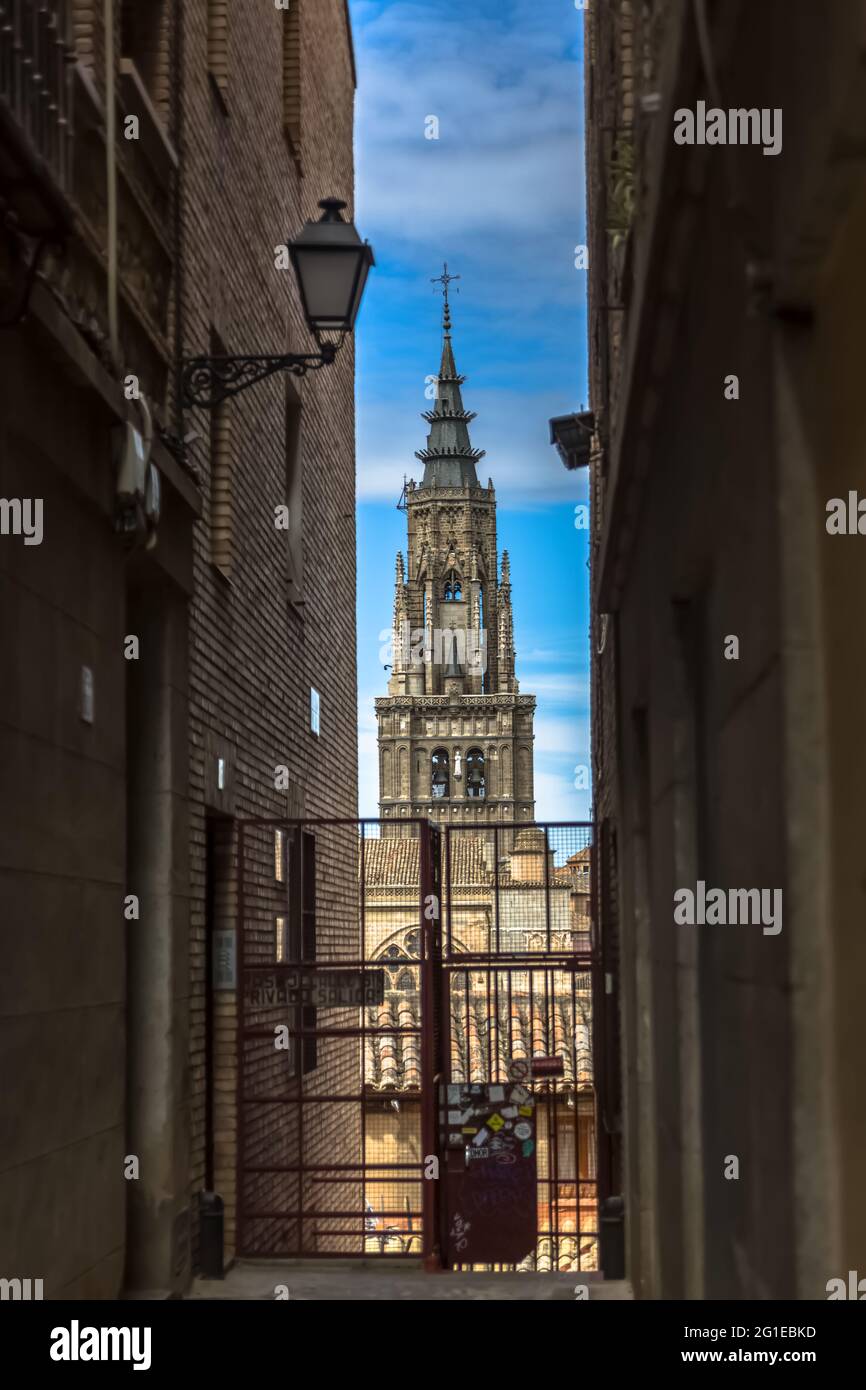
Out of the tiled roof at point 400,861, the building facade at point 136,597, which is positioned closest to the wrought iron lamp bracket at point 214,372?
the building facade at point 136,597

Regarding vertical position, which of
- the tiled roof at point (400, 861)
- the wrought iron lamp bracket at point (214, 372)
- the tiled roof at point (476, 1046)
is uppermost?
the wrought iron lamp bracket at point (214, 372)

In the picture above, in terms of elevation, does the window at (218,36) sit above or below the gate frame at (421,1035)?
above

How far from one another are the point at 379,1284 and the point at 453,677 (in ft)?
445

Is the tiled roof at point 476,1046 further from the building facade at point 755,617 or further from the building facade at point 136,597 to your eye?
the building facade at point 755,617

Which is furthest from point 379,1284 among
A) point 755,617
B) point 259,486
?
point 755,617

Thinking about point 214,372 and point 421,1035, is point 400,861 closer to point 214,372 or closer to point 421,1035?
point 421,1035

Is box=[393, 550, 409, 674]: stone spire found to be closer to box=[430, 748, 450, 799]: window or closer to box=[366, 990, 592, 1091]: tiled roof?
box=[430, 748, 450, 799]: window

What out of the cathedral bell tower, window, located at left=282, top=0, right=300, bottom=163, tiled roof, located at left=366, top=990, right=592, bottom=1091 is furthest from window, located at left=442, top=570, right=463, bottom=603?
window, located at left=282, top=0, right=300, bottom=163

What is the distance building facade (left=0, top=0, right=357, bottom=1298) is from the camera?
688 centimetres

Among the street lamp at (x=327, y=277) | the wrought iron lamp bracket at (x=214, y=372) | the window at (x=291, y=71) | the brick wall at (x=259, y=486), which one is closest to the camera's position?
the wrought iron lamp bracket at (x=214, y=372)

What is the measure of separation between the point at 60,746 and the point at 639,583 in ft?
11.0

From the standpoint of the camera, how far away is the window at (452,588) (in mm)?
144125

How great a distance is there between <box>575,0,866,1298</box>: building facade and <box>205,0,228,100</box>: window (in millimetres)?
5228

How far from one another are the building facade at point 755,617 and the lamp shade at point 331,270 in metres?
2.97
